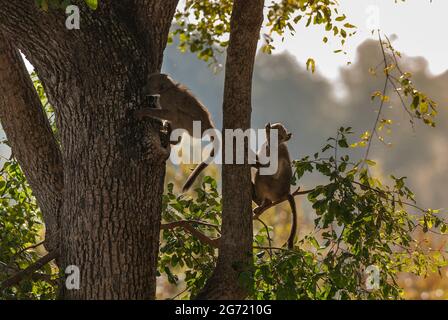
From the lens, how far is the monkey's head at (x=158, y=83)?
5.77m

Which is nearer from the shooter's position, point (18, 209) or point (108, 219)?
point (108, 219)

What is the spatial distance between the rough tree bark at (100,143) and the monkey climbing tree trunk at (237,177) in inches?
21.3

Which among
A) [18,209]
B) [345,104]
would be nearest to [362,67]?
[345,104]

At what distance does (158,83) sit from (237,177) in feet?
2.96

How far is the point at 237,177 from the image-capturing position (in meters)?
5.92

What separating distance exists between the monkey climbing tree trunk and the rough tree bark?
54cm

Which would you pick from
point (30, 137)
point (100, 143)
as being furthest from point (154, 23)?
point (30, 137)

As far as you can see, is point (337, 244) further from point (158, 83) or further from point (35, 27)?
point (35, 27)

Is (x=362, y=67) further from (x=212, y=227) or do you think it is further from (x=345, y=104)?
(x=212, y=227)

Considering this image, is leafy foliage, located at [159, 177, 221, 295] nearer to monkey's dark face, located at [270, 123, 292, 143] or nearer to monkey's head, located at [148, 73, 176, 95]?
monkey's head, located at [148, 73, 176, 95]

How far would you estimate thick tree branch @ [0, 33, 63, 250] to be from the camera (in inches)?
235

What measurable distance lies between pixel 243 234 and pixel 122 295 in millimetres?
972

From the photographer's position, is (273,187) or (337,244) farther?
(273,187)

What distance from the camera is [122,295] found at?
5.45m
